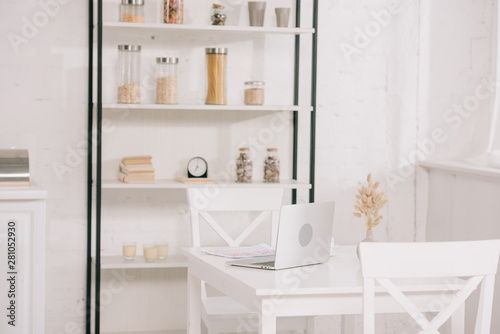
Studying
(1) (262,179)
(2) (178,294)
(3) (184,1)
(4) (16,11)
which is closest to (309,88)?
(1) (262,179)

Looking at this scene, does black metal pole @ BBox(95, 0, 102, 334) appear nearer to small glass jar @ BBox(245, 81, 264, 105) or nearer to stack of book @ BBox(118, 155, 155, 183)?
stack of book @ BBox(118, 155, 155, 183)

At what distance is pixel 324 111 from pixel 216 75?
67 centimetres

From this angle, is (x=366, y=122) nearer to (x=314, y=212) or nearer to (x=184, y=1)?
(x=184, y=1)

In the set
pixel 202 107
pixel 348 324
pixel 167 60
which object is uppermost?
pixel 167 60

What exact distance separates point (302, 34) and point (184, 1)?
0.62 m

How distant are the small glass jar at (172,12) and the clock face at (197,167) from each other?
666 millimetres

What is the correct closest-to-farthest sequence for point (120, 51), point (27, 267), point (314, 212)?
point (314, 212)
point (27, 267)
point (120, 51)

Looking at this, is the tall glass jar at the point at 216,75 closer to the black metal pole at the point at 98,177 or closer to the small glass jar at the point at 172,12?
the small glass jar at the point at 172,12

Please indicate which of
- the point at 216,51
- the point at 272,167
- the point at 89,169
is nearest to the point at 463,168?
the point at 272,167

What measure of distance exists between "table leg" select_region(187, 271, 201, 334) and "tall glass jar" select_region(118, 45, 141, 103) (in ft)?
3.74

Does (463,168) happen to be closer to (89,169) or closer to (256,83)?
(256,83)

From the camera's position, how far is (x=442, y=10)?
3859 mm

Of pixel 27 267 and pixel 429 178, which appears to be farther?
pixel 429 178

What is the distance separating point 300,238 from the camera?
2.26 m
